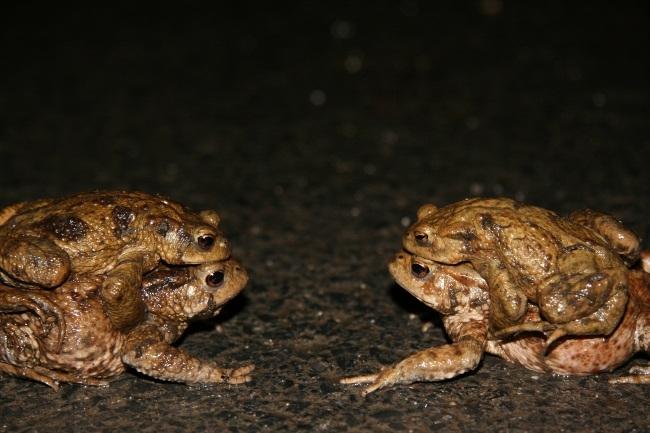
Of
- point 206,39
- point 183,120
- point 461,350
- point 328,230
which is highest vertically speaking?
point 206,39

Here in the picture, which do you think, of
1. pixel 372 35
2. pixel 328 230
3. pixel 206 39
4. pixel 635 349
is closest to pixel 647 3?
pixel 372 35

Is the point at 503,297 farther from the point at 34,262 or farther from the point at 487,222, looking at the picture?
the point at 34,262

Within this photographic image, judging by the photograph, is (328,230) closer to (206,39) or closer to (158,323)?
(158,323)

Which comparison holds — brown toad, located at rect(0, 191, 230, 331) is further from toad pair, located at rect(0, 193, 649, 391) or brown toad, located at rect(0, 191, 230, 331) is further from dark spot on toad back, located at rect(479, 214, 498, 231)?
dark spot on toad back, located at rect(479, 214, 498, 231)

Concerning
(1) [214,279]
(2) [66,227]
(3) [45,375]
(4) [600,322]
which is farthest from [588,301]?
(3) [45,375]

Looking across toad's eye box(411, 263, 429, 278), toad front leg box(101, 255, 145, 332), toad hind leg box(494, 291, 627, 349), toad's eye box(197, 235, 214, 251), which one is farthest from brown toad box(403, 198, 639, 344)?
toad front leg box(101, 255, 145, 332)

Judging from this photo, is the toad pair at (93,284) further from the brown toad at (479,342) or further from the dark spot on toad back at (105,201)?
the brown toad at (479,342)
